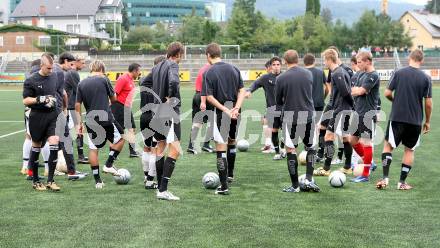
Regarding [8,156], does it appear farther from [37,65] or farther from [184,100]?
[184,100]

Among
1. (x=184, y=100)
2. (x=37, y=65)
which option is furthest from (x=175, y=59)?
(x=184, y=100)

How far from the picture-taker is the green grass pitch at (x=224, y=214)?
7.02 meters

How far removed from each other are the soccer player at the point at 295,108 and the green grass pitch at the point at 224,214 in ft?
1.58

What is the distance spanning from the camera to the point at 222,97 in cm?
940

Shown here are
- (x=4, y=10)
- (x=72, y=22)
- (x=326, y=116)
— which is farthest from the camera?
(x=4, y=10)

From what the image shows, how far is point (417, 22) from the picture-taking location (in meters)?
109

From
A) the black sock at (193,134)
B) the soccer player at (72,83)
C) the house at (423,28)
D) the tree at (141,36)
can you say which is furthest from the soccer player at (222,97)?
the house at (423,28)

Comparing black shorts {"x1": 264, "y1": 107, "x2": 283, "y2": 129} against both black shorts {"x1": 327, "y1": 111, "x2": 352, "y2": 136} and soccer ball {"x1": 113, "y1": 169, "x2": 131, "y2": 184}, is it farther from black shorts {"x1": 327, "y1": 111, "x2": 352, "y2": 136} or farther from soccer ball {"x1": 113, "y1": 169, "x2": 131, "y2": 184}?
soccer ball {"x1": 113, "y1": 169, "x2": 131, "y2": 184}

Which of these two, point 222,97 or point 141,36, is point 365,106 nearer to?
point 222,97

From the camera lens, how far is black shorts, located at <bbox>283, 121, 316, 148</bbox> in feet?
31.7

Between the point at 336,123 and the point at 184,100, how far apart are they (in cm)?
2169

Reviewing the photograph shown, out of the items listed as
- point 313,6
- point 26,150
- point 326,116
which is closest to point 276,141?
point 326,116

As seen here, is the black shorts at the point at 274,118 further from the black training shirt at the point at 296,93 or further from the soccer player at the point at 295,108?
the black training shirt at the point at 296,93

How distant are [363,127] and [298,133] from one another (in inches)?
66.4
